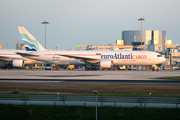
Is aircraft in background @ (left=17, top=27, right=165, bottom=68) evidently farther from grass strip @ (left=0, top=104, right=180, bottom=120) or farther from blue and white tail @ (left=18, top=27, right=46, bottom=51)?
grass strip @ (left=0, top=104, right=180, bottom=120)

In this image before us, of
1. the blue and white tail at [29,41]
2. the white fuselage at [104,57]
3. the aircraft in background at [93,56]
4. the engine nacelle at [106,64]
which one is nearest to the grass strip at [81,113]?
the engine nacelle at [106,64]

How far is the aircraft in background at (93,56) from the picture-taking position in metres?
66.2

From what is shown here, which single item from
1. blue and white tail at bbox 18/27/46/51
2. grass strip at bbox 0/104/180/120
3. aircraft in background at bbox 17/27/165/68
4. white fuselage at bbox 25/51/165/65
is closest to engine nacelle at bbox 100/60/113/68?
aircraft in background at bbox 17/27/165/68

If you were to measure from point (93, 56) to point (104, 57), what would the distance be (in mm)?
3308

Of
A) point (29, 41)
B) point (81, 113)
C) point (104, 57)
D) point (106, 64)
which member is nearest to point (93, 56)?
point (104, 57)

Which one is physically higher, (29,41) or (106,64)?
(29,41)

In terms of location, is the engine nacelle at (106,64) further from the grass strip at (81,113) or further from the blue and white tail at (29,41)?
the grass strip at (81,113)

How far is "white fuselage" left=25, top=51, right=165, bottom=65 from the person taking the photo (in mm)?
66250

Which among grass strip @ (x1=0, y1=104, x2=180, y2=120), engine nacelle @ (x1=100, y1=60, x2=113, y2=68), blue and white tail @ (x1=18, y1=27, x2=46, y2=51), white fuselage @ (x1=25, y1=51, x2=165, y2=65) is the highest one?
blue and white tail @ (x1=18, y1=27, x2=46, y2=51)

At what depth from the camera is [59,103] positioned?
1948 cm

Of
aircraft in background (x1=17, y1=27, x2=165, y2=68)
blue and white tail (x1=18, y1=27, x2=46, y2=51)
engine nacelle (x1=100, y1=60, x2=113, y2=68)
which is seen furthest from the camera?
blue and white tail (x1=18, y1=27, x2=46, y2=51)

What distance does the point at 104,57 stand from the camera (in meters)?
67.6

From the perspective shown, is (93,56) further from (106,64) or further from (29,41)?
(29,41)

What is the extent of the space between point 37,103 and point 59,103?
6.20 ft
